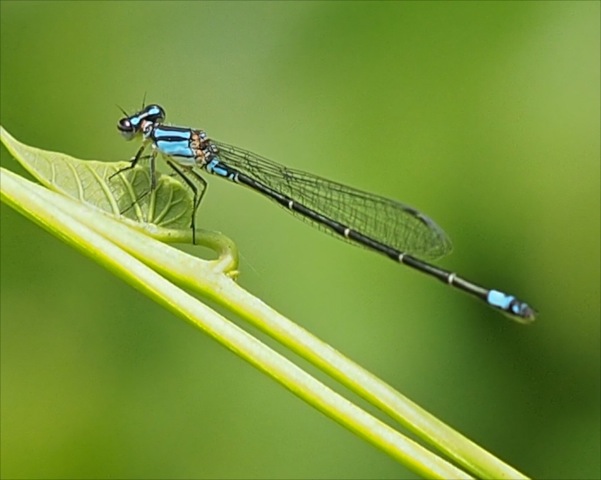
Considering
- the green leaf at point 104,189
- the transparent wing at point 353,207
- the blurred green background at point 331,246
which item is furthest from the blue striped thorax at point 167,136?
the green leaf at point 104,189

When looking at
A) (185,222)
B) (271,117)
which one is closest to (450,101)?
(271,117)

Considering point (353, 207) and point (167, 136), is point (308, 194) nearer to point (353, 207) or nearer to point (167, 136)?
point (353, 207)

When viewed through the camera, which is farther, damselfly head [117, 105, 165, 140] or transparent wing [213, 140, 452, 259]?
damselfly head [117, 105, 165, 140]

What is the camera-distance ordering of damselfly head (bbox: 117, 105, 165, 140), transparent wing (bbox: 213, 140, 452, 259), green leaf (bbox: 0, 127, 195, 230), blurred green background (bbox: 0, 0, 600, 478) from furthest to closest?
blurred green background (bbox: 0, 0, 600, 478), damselfly head (bbox: 117, 105, 165, 140), transparent wing (bbox: 213, 140, 452, 259), green leaf (bbox: 0, 127, 195, 230)

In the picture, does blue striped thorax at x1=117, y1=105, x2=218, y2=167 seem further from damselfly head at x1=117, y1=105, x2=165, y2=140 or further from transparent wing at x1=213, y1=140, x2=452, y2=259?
transparent wing at x1=213, y1=140, x2=452, y2=259

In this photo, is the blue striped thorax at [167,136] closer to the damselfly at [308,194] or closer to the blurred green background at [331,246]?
the damselfly at [308,194]

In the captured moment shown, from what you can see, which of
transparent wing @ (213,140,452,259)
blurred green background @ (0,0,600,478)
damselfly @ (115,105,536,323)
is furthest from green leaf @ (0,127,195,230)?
blurred green background @ (0,0,600,478)

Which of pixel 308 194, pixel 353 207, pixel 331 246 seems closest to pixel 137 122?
pixel 308 194
